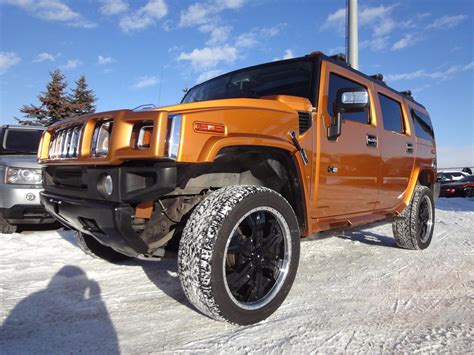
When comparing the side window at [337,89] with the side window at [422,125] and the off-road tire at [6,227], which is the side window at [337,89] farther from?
the off-road tire at [6,227]

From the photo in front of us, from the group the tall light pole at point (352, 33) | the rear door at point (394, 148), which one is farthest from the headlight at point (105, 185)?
the tall light pole at point (352, 33)

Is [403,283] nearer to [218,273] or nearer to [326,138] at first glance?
[326,138]

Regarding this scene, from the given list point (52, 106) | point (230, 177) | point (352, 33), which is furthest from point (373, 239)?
point (52, 106)

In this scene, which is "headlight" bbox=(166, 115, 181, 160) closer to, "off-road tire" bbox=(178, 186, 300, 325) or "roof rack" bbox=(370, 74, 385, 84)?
"off-road tire" bbox=(178, 186, 300, 325)

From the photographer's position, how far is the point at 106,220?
7.43 ft

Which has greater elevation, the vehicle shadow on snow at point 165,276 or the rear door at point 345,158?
the rear door at point 345,158

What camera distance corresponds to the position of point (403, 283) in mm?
3344

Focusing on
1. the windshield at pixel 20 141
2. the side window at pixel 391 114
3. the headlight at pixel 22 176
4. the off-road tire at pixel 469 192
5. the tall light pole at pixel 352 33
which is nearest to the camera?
the side window at pixel 391 114

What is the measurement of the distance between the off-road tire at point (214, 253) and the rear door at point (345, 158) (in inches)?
36.7

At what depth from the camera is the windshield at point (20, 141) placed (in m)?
6.04

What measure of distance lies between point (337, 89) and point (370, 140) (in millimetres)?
677

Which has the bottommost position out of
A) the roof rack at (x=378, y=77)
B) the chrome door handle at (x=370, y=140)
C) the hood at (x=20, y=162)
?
the hood at (x=20, y=162)

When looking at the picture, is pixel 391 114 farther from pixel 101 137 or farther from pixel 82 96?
pixel 82 96

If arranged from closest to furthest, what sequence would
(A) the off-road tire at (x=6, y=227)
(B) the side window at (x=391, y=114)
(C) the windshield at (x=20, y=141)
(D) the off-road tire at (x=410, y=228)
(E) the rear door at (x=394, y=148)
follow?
(E) the rear door at (x=394, y=148), (B) the side window at (x=391, y=114), (D) the off-road tire at (x=410, y=228), (A) the off-road tire at (x=6, y=227), (C) the windshield at (x=20, y=141)
